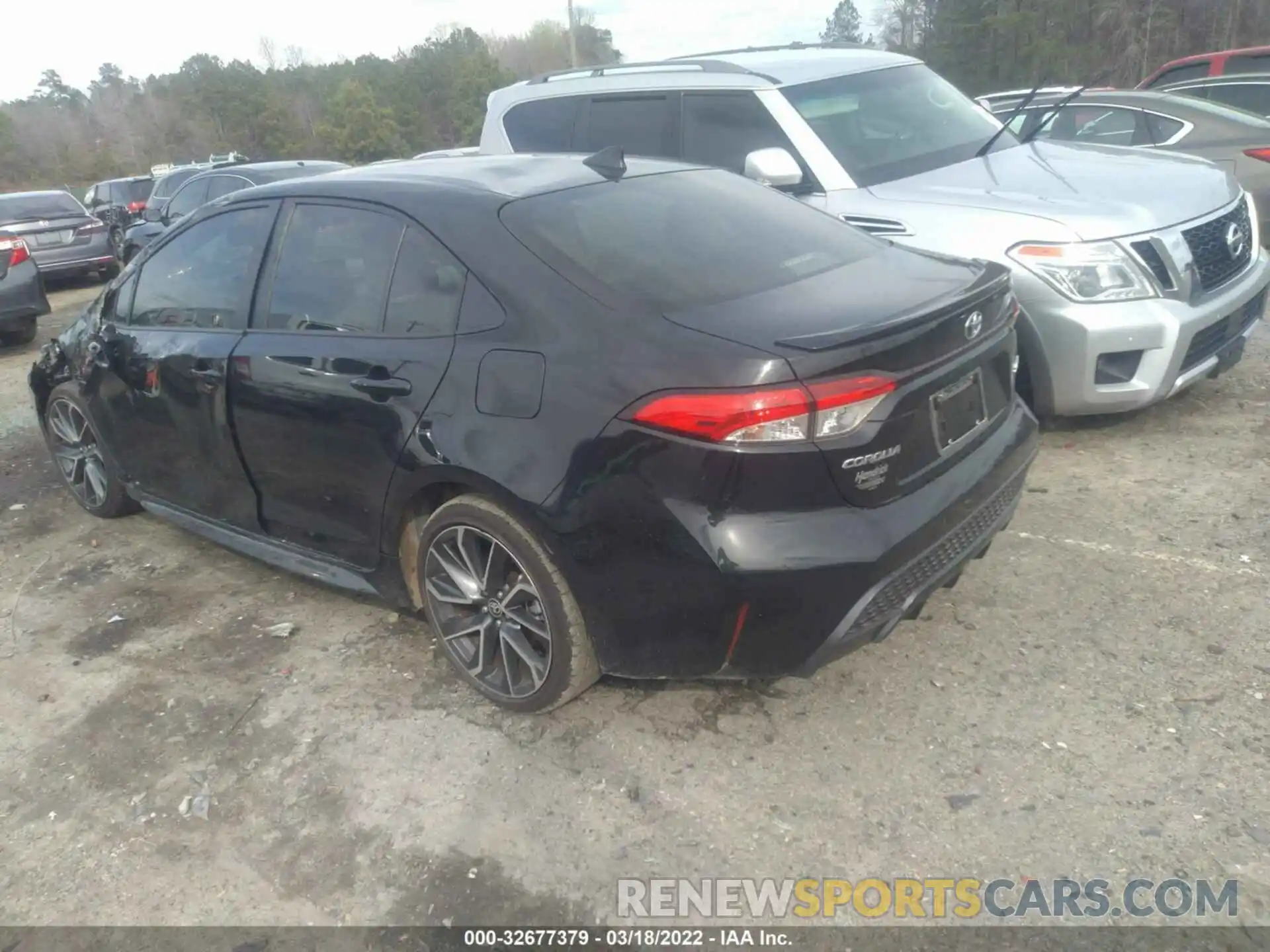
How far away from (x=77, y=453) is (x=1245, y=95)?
10671 mm

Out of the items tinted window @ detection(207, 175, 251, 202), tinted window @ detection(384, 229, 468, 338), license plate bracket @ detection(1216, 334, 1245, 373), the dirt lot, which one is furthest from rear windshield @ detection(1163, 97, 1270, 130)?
tinted window @ detection(207, 175, 251, 202)

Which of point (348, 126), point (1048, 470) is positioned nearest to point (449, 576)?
point (1048, 470)

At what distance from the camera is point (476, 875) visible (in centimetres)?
259

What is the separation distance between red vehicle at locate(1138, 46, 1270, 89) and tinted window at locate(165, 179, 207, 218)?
10.6m

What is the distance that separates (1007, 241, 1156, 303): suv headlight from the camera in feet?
14.4

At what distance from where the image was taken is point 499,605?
10.4 feet

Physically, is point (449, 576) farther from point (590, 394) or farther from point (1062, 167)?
point (1062, 167)

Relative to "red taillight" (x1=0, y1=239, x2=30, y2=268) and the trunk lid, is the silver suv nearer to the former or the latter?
Answer: the trunk lid

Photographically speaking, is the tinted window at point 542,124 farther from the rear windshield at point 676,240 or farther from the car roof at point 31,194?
the car roof at point 31,194

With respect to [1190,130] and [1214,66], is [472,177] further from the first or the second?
[1214,66]

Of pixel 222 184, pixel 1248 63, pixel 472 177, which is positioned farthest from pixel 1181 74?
pixel 472 177

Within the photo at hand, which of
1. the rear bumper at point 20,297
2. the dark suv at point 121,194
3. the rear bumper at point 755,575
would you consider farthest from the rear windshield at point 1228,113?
the dark suv at point 121,194

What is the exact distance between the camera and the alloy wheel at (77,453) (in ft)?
16.6

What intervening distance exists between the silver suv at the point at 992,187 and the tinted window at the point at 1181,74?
23.5 feet
